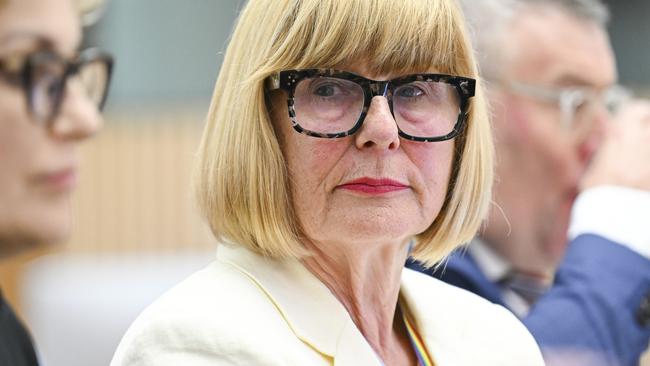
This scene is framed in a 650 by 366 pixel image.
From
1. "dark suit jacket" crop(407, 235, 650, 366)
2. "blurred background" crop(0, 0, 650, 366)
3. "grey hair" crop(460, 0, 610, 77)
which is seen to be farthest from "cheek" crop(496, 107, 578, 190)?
"blurred background" crop(0, 0, 650, 366)

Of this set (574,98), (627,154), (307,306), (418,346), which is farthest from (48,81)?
(574,98)

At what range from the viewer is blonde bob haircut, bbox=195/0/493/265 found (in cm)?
106

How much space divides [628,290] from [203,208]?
68 centimetres

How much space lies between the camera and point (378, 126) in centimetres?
105

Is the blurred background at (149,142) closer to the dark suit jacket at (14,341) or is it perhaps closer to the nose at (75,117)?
the dark suit jacket at (14,341)

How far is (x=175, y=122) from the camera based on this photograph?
6023mm

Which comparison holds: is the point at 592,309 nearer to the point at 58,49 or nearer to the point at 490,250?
the point at 490,250

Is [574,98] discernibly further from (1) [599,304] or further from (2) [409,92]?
(2) [409,92]

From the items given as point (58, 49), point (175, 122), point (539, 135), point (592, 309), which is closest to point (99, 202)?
point (175, 122)

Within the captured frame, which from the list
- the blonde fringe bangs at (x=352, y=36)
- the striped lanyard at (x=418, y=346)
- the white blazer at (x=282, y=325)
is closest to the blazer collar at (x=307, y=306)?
the white blazer at (x=282, y=325)

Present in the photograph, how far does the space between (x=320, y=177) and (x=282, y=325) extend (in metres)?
0.16

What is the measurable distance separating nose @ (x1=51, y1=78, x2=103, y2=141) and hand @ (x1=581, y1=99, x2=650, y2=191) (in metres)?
0.95

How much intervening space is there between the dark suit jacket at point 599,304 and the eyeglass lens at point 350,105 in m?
0.35

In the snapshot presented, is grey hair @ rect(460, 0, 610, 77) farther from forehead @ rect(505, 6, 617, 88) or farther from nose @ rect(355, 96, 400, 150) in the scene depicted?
nose @ rect(355, 96, 400, 150)
